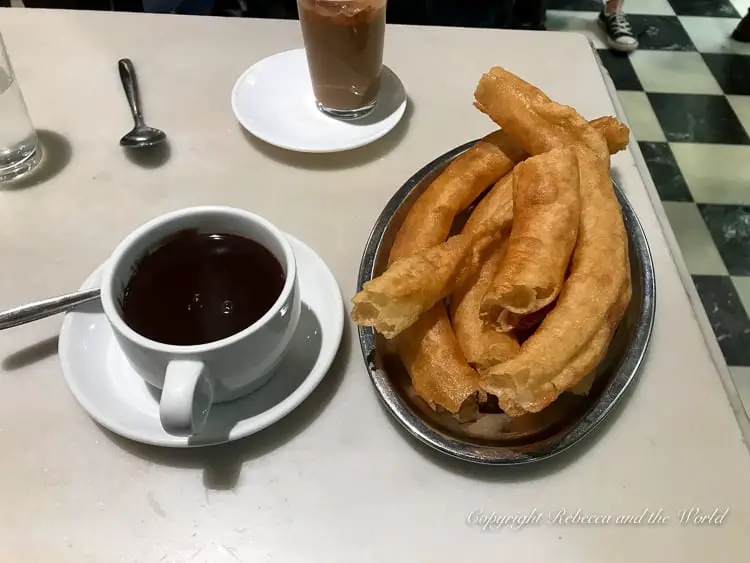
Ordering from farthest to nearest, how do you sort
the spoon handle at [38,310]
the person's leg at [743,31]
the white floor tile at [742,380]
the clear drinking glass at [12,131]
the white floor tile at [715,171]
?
1. the person's leg at [743,31]
2. the white floor tile at [715,171]
3. the white floor tile at [742,380]
4. the clear drinking glass at [12,131]
5. the spoon handle at [38,310]

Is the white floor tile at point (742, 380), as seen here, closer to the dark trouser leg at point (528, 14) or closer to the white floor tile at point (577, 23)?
the dark trouser leg at point (528, 14)

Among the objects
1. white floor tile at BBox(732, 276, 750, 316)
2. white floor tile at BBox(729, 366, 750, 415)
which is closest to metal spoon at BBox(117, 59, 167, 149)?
white floor tile at BBox(729, 366, 750, 415)

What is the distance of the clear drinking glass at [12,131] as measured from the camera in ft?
2.21

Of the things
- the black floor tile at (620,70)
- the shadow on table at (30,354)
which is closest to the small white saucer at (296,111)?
the shadow on table at (30,354)

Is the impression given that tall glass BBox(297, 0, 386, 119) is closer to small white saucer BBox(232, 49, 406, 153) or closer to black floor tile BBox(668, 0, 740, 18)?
small white saucer BBox(232, 49, 406, 153)

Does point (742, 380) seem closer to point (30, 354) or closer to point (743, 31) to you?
point (30, 354)

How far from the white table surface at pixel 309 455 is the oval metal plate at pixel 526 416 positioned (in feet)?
0.10

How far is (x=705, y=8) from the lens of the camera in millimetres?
2020

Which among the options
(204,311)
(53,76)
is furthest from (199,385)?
(53,76)

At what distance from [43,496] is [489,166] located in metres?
0.42

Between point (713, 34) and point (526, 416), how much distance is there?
1.87 metres

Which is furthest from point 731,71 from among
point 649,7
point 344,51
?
point 344,51

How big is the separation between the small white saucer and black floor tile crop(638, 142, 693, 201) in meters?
0.90

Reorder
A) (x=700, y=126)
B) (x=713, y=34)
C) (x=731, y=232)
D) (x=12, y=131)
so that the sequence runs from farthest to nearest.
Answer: (x=713, y=34) < (x=700, y=126) < (x=731, y=232) < (x=12, y=131)
